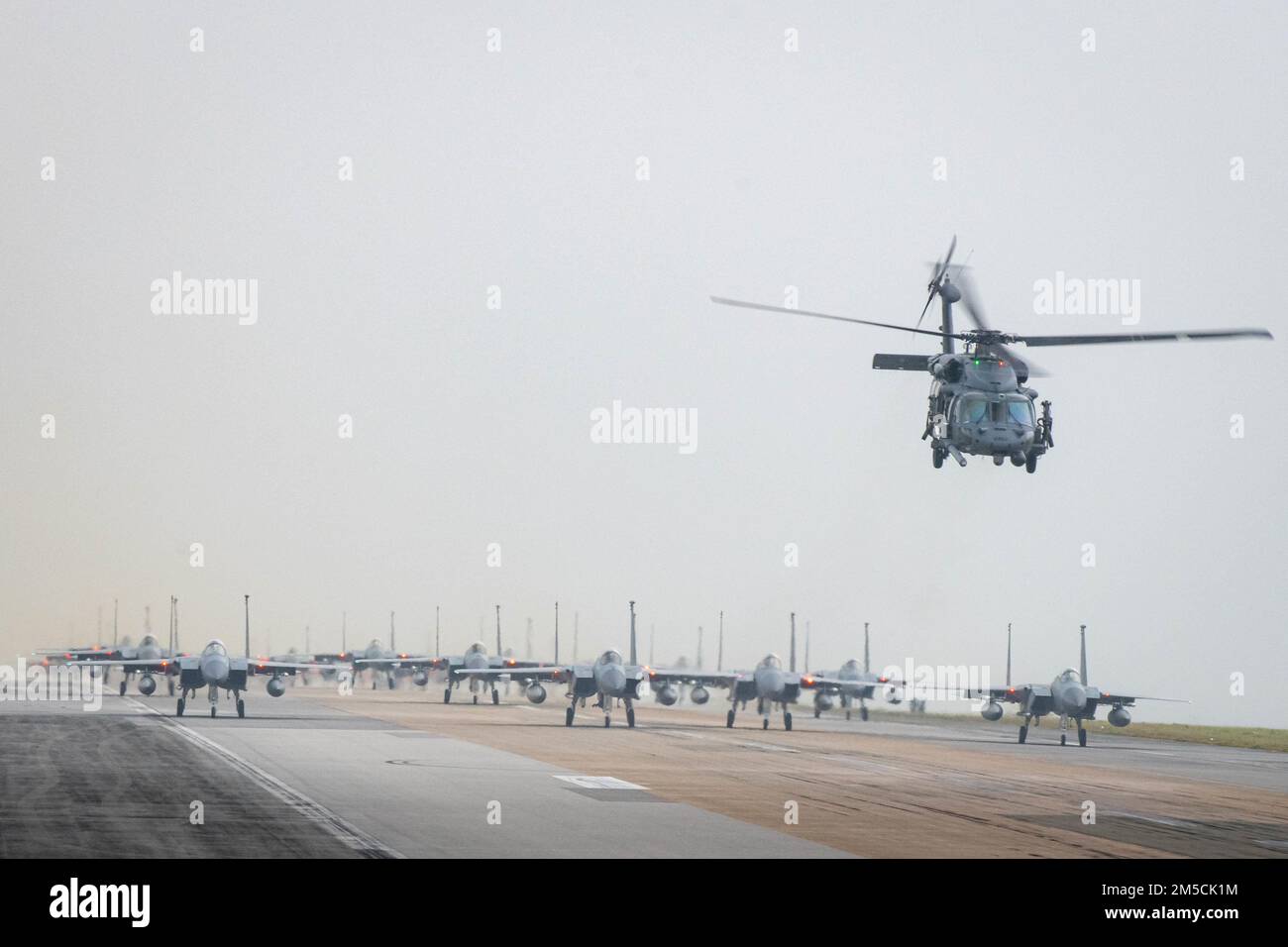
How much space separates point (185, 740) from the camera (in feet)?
197

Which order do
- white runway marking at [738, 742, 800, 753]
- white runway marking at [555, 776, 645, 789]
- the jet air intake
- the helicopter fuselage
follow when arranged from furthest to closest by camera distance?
the jet air intake, white runway marking at [738, 742, 800, 753], white runway marking at [555, 776, 645, 789], the helicopter fuselage

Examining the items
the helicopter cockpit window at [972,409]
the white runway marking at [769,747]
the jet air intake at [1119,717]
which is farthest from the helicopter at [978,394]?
the jet air intake at [1119,717]

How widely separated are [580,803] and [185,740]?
26438mm

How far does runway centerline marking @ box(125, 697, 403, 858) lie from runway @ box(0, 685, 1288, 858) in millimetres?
117

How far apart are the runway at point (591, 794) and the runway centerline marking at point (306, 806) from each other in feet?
0.38

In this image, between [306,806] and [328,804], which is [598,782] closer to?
[328,804]

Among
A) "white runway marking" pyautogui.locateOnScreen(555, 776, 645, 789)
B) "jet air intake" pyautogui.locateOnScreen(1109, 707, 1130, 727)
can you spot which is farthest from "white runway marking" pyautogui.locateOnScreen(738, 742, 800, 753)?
"white runway marking" pyautogui.locateOnScreen(555, 776, 645, 789)

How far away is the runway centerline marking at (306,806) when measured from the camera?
2855 centimetres

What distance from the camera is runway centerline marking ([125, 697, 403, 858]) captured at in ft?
93.7

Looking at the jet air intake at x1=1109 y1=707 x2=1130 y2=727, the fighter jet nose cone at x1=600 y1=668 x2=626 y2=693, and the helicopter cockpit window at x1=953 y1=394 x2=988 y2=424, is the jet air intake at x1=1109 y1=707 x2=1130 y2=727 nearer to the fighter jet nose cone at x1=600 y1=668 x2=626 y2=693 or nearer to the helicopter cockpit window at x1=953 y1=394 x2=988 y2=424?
the fighter jet nose cone at x1=600 y1=668 x2=626 y2=693

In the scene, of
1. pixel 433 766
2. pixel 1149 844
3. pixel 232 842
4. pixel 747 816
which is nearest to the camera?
pixel 232 842

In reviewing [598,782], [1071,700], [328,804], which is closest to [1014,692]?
[1071,700]
